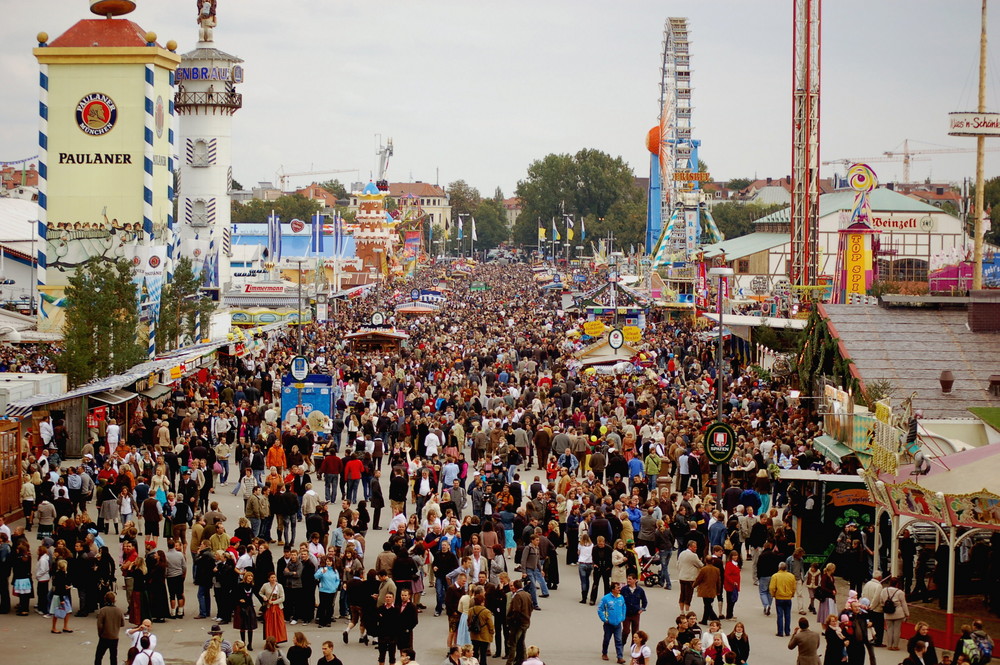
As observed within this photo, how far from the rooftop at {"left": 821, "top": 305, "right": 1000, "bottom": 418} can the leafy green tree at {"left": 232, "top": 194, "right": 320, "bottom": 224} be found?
116862mm

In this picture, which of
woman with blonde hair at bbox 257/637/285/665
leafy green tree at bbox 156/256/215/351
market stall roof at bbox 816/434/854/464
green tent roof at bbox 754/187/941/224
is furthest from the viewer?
green tent roof at bbox 754/187/941/224

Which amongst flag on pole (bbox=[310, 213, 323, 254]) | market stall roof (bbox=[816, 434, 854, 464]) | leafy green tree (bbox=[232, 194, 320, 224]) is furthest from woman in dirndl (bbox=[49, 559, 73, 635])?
leafy green tree (bbox=[232, 194, 320, 224])

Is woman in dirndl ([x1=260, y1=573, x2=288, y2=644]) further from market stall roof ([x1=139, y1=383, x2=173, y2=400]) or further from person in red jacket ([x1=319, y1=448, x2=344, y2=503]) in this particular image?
market stall roof ([x1=139, y1=383, x2=173, y2=400])

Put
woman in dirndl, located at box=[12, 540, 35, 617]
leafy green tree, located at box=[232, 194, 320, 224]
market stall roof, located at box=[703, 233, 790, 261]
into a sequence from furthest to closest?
Result: leafy green tree, located at box=[232, 194, 320, 224], market stall roof, located at box=[703, 233, 790, 261], woman in dirndl, located at box=[12, 540, 35, 617]

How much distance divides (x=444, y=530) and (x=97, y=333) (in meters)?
15.1

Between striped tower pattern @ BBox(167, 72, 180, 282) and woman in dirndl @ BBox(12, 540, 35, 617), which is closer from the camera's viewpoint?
woman in dirndl @ BBox(12, 540, 35, 617)

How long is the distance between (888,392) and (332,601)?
1035cm

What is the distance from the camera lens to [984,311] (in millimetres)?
23844

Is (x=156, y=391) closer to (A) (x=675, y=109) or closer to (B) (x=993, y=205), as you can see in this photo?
(A) (x=675, y=109)

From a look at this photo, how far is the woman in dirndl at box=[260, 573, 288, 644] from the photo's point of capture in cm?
1366

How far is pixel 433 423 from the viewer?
25.6 metres

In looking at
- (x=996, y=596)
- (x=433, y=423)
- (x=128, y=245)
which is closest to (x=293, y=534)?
(x=433, y=423)

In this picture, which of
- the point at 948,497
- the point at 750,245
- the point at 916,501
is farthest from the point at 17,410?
the point at 750,245

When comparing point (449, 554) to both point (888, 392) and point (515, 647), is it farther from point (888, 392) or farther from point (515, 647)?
point (888, 392)
